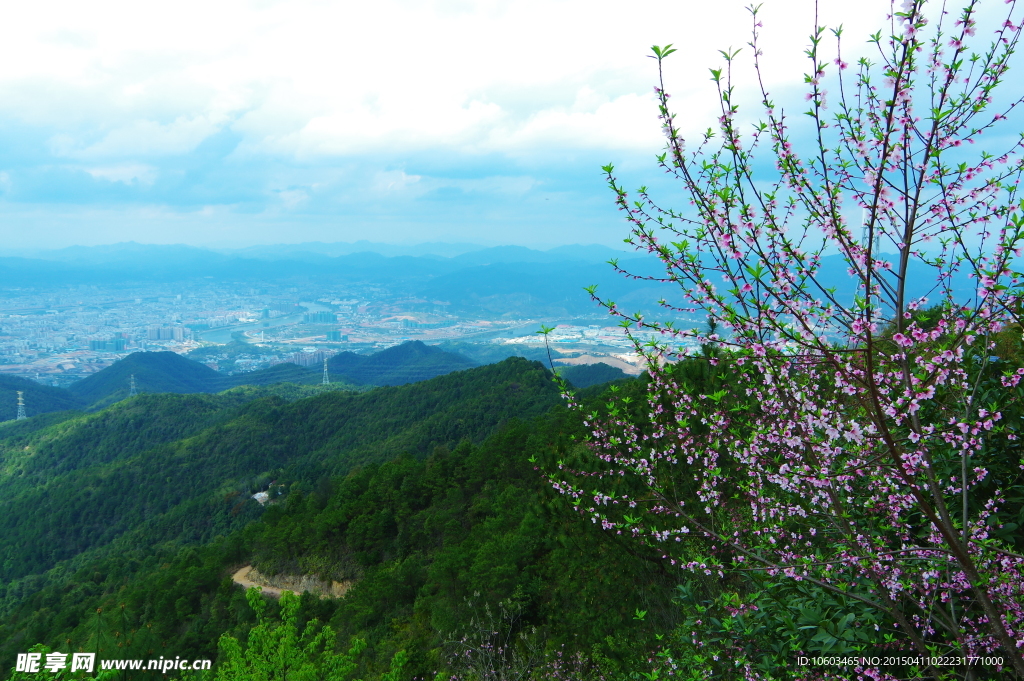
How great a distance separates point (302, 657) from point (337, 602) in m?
12.9

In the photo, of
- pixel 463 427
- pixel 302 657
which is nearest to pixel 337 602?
pixel 302 657

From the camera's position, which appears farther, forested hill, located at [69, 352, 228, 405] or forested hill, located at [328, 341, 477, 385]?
forested hill, located at [328, 341, 477, 385]

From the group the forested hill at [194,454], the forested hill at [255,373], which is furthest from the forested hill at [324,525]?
the forested hill at [255,373]

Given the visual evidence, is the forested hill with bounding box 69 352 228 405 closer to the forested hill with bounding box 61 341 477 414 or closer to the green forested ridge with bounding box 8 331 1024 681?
the forested hill with bounding box 61 341 477 414

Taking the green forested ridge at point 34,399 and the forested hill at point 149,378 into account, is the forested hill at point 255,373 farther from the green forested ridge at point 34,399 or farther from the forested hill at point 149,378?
the green forested ridge at point 34,399

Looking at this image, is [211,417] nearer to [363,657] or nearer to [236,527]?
[236,527]

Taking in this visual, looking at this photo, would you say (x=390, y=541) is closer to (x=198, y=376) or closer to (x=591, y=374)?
(x=591, y=374)

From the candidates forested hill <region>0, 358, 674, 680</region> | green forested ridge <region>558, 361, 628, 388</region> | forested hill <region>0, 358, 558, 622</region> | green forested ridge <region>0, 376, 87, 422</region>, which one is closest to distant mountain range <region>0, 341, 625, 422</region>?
green forested ridge <region>0, 376, 87, 422</region>

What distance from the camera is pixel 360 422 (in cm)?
5762

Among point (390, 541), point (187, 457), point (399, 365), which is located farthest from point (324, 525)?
point (399, 365)

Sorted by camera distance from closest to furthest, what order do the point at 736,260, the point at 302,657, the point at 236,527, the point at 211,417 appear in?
the point at 736,260 < the point at 302,657 < the point at 236,527 < the point at 211,417

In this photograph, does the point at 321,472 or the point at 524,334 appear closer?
the point at 321,472

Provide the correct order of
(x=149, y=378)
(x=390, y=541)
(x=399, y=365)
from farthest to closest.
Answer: (x=399, y=365) < (x=149, y=378) < (x=390, y=541)

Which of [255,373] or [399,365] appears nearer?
[399,365]
